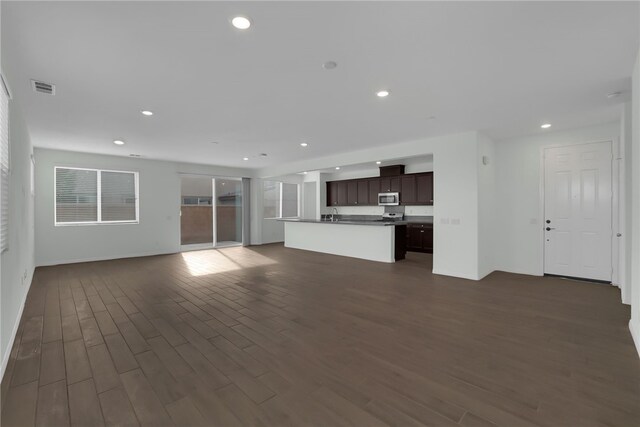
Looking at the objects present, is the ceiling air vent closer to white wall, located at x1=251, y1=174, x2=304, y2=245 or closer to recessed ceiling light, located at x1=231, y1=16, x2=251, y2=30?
recessed ceiling light, located at x1=231, y1=16, x2=251, y2=30

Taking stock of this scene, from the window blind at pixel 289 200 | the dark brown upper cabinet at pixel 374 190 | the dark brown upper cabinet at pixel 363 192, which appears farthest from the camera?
the window blind at pixel 289 200

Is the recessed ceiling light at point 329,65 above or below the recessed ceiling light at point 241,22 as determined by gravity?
above

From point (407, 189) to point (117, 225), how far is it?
7.91 m

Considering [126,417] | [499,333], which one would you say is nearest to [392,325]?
[499,333]

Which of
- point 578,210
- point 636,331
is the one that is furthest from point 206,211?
point 636,331

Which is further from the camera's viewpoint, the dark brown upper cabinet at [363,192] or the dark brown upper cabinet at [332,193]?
the dark brown upper cabinet at [332,193]

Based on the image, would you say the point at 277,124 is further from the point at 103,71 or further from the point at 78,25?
the point at 78,25

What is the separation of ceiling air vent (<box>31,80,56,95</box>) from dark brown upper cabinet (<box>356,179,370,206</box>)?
7.62 metres

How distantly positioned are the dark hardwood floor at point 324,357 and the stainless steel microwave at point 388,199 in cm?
420

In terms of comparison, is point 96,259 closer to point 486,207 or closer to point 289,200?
point 289,200

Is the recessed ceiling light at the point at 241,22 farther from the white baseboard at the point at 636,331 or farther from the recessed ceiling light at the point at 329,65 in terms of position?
the white baseboard at the point at 636,331

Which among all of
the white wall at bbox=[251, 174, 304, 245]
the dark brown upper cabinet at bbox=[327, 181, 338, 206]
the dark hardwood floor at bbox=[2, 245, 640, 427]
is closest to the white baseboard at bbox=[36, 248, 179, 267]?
the dark hardwood floor at bbox=[2, 245, 640, 427]

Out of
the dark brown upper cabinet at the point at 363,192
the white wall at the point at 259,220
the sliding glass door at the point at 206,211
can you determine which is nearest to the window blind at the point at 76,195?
the sliding glass door at the point at 206,211

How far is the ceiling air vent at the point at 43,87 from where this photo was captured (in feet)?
9.81
